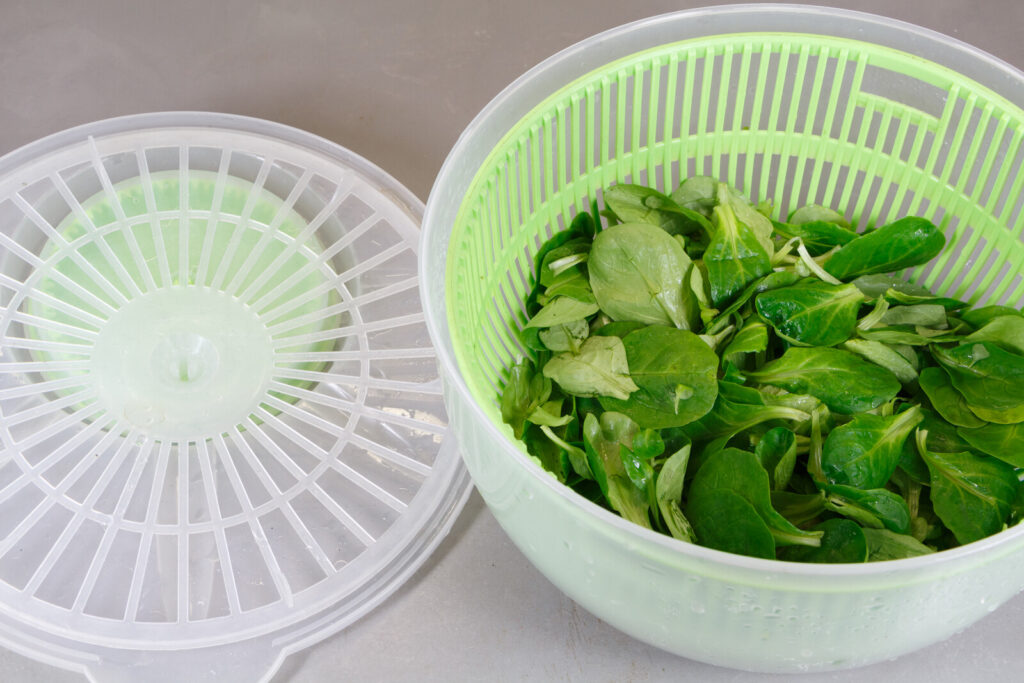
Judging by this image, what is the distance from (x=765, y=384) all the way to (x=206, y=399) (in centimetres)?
35

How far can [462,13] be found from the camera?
0.80 metres

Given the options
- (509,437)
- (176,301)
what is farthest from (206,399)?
(509,437)

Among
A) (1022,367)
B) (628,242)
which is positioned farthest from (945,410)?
(628,242)

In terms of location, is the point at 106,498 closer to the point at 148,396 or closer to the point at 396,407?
the point at 148,396

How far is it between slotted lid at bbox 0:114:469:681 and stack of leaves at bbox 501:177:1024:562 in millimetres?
131

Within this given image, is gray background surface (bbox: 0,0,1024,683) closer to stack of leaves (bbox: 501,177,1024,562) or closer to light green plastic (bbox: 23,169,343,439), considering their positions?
light green plastic (bbox: 23,169,343,439)

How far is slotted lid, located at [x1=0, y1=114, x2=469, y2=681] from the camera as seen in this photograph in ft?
1.84

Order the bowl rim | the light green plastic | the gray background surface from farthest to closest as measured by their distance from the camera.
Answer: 1. the gray background surface
2. the light green plastic
3. the bowl rim

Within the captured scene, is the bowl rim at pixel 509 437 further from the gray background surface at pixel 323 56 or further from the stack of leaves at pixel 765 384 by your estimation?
the gray background surface at pixel 323 56

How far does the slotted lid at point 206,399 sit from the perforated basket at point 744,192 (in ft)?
0.35

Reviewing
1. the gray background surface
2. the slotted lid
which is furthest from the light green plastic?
the gray background surface

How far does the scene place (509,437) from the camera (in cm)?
42

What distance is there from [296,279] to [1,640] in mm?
273

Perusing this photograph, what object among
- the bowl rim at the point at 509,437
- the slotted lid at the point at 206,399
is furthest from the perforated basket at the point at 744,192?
the slotted lid at the point at 206,399
